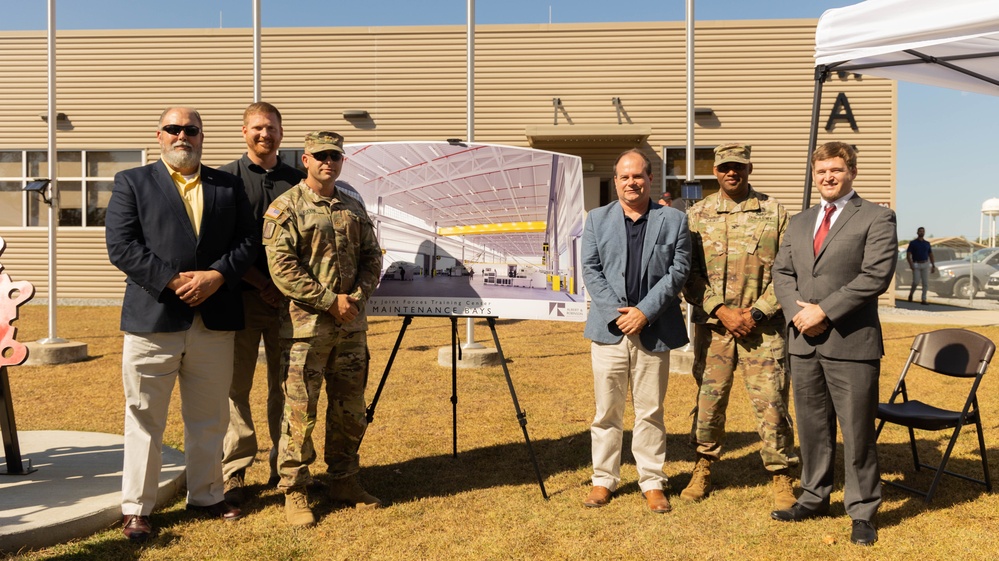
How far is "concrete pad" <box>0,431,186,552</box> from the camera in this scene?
3309 millimetres

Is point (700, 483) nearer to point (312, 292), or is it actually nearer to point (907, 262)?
point (312, 292)

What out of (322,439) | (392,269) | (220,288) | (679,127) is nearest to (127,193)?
(220,288)

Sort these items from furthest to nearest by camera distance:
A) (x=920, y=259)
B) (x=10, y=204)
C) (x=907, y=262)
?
(x=907, y=262)
(x=920, y=259)
(x=10, y=204)

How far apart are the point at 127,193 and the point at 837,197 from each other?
3740 mm

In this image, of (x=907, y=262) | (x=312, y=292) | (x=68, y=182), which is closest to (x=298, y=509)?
(x=312, y=292)

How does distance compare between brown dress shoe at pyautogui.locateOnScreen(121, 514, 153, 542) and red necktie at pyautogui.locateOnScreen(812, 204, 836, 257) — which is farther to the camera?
red necktie at pyautogui.locateOnScreen(812, 204, 836, 257)

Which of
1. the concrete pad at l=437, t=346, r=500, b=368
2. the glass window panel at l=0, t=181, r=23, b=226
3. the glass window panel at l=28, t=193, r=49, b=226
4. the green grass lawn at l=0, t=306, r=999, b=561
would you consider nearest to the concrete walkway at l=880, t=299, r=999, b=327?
the green grass lawn at l=0, t=306, r=999, b=561

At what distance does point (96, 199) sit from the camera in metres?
15.0

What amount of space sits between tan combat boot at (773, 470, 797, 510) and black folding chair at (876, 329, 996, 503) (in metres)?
0.69

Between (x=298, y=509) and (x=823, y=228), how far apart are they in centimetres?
325

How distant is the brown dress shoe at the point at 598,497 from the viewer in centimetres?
395

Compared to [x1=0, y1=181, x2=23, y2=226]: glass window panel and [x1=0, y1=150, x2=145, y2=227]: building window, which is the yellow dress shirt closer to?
[x1=0, y1=150, x2=145, y2=227]: building window

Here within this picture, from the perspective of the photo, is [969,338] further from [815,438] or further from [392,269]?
[392,269]

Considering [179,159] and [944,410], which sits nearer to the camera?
[179,159]
